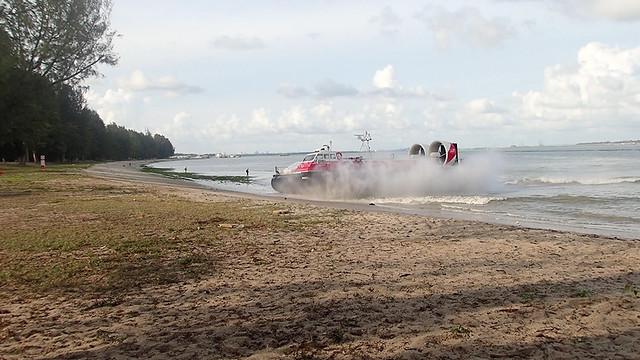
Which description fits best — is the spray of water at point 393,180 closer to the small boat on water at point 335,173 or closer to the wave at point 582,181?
the small boat on water at point 335,173

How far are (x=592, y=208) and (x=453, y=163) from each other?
438 inches

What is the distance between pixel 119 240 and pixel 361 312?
219 inches

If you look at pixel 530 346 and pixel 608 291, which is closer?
pixel 530 346

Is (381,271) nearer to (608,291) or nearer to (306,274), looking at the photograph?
(306,274)

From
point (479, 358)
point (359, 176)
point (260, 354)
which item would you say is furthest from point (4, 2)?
point (479, 358)

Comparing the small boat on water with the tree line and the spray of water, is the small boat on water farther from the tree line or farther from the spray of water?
the tree line

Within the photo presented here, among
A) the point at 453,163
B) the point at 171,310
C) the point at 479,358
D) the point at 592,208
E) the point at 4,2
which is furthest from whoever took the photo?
the point at 453,163

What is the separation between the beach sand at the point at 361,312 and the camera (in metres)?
3.86

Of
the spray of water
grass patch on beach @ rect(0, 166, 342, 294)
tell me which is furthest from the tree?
the spray of water

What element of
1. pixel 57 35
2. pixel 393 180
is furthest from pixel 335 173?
pixel 57 35

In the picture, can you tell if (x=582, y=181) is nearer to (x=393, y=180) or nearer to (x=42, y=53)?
(x=393, y=180)

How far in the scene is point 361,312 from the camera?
15.4 feet

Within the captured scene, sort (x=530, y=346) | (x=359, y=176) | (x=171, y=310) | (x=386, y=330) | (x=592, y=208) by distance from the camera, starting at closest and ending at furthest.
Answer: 1. (x=530, y=346)
2. (x=386, y=330)
3. (x=171, y=310)
4. (x=592, y=208)
5. (x=359, y=176)

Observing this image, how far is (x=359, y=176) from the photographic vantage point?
2462 cm
